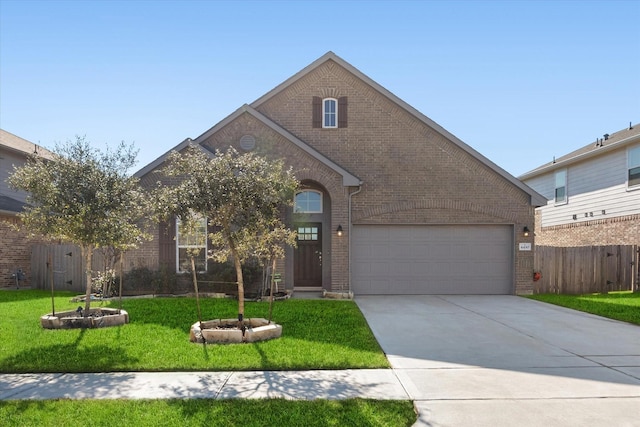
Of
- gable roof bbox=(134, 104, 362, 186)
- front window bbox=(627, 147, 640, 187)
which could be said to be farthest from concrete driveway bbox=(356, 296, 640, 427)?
A: front window bbox=(627, 147, 640, 187)

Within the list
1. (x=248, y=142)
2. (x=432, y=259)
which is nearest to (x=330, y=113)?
(x=248, y=142)

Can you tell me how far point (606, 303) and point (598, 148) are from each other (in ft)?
32.8

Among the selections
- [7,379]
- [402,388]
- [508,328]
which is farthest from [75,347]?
[508,328]

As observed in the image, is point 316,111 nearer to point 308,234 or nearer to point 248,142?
point 248,142

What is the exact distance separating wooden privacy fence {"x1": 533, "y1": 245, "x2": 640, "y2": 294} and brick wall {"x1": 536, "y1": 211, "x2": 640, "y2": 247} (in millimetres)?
2063

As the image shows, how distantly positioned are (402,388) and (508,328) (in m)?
4.83

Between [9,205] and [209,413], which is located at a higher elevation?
[9,205]

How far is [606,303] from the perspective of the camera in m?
13.2

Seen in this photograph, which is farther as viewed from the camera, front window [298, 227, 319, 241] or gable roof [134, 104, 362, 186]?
front window [298, 227, 319, 241]

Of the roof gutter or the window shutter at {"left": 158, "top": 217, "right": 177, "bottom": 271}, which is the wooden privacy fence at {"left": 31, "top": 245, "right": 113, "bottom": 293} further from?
the roof gutter

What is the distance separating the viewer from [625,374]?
5973 mm

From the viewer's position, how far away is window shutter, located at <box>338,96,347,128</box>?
1553 cm

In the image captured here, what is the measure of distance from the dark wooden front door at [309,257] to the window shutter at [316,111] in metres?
3.69

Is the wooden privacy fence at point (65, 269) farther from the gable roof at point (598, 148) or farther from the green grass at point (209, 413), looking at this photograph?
the gable roof at point (598, 148)
